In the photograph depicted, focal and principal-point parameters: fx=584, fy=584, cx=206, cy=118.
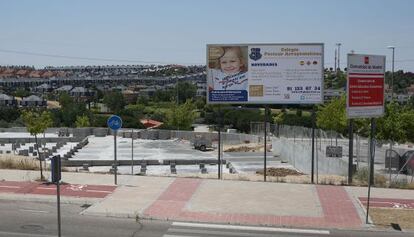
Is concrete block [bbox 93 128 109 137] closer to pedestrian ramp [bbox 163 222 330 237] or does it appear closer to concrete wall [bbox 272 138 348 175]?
concrete wall [bbox 272 138 348 175]

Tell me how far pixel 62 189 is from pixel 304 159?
20.5 metres

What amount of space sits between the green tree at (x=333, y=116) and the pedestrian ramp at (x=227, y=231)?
32.3m

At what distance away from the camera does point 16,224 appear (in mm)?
14266

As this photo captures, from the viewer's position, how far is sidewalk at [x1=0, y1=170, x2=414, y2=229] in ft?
50.3

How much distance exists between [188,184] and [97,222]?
556 cm

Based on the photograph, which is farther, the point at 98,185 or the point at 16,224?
the point at 98,185

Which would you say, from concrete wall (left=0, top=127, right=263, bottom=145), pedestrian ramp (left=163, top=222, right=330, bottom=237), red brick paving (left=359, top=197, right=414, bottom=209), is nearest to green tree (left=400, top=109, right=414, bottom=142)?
red brick paving (left=359, top=197, right=414, bottom=209)

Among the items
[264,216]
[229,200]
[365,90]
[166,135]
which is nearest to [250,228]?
[264,216]

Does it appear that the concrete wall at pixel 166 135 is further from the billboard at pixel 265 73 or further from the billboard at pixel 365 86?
the billboard at pixel 365 86

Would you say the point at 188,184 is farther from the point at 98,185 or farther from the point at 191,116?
the point at 191,116

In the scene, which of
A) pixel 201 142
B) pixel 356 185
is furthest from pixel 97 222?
pixel 201 142

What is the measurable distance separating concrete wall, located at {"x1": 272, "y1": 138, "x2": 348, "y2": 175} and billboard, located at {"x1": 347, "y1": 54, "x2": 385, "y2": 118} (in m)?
10.0

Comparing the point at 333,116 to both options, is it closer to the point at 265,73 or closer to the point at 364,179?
the point at 364,179

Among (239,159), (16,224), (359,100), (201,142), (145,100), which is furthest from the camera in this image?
(145,100)
